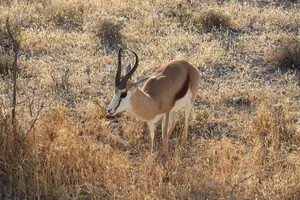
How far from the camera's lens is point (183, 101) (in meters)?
5.99

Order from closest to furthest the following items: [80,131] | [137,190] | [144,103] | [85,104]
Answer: [137,190] → [144,103] → [80,131] → [85,104]

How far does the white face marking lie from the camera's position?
4930 millimetres

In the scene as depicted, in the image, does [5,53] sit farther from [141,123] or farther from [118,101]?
[118,101]

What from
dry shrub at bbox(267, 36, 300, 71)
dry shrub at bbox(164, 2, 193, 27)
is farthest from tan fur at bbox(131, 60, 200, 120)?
dry shrub at bbox(164, 2, 193, 27)

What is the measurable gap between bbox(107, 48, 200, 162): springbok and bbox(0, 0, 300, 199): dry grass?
51cm

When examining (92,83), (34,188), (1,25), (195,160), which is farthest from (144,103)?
(1,25)

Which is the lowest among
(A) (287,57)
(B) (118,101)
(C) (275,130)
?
(A) (287,57)

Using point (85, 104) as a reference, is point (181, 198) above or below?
above

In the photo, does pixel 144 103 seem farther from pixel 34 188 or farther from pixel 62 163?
pixel 34 188

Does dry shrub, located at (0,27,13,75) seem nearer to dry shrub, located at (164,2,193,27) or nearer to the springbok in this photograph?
the springbok

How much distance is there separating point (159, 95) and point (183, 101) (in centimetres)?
50

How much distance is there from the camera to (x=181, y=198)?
4812 mm

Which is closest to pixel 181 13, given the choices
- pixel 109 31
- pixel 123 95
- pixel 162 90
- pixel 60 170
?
pixel 109 31

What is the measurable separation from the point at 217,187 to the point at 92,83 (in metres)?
3.74
